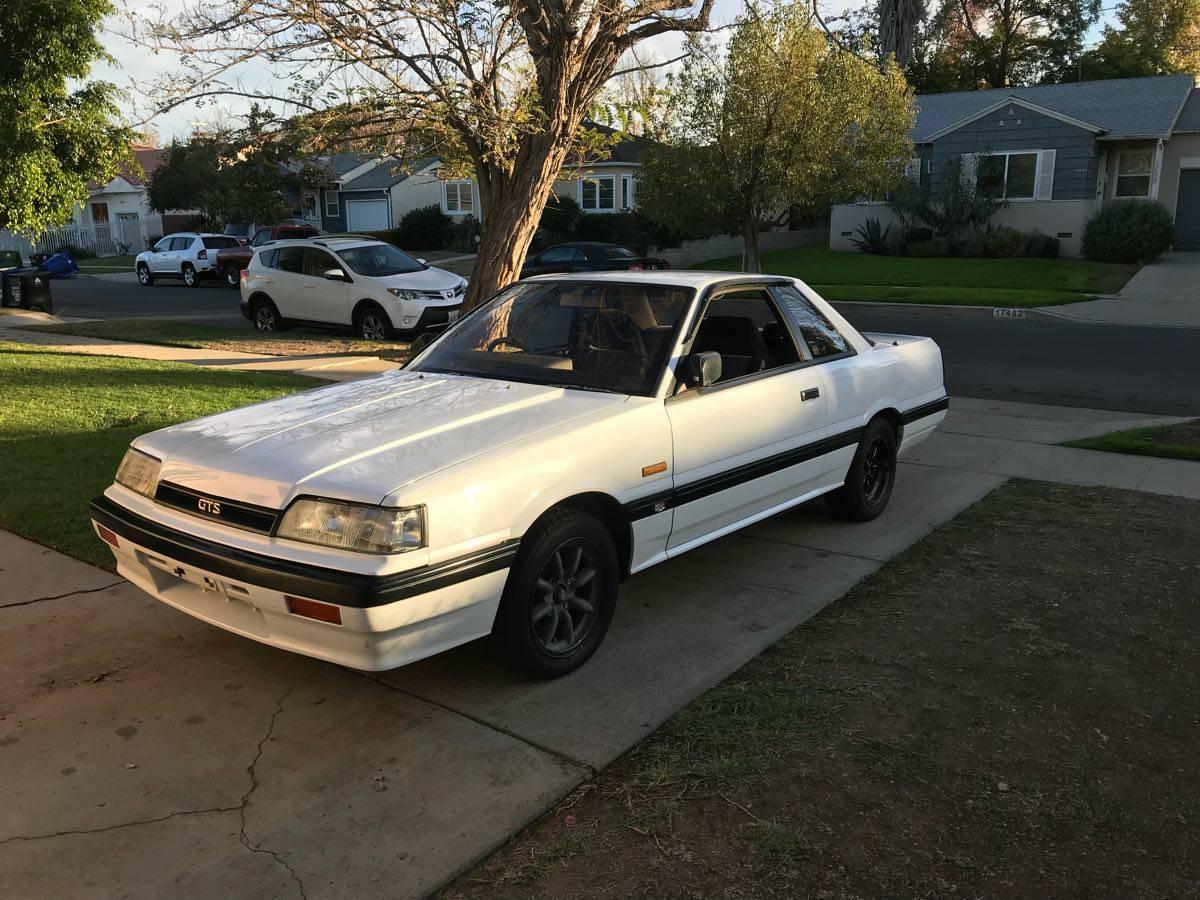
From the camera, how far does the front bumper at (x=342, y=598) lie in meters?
3.24

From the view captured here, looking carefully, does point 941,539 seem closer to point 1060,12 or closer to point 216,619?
point 216,619

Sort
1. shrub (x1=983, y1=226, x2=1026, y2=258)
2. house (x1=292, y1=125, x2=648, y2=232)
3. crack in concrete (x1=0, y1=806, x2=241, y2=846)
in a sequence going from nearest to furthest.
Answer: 1. crack in concrete (x1=0, y1=806, x2=241, y2=846)
2. shrub (x1=983, y1=226, x2=1026, y2=258)
3. house (x1=292, y1=125, x2=648, y2=232)

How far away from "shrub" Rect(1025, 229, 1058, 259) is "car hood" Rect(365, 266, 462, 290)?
19623 mm

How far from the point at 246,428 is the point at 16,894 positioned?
189cm

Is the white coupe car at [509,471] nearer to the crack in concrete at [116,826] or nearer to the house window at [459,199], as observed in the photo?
the crack in concrete at [116,826]

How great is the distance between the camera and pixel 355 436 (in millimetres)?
3820

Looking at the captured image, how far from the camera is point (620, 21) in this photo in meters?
9.99

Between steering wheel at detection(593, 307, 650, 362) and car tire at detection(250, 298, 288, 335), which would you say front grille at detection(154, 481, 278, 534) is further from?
car tire at detection(250, 298, 288, 335)

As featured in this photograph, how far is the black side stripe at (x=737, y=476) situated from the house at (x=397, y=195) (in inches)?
1324

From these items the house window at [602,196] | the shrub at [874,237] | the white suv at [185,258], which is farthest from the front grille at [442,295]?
the house window at [602,196]

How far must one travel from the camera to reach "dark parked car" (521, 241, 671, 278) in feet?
75.6

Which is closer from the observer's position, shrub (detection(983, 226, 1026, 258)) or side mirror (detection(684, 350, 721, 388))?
side mirror (detection(684, 350, 721, 388))

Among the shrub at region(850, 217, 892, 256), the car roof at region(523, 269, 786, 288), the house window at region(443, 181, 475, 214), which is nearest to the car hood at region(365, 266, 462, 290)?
the car roof at region(523, 269, 786, 288)

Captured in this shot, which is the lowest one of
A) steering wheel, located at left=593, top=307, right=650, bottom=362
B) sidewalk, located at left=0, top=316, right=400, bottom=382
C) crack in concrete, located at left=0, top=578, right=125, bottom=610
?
crack in concrete, located at left=0, top=578, right=125, bottom=610
